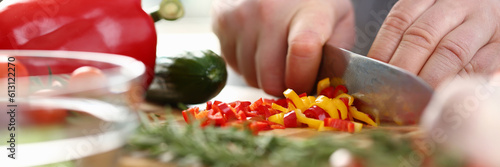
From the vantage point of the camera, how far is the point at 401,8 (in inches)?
45.3

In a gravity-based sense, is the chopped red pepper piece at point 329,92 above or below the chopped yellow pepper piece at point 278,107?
below

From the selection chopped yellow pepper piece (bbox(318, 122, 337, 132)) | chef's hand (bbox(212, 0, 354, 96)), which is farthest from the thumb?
chopped yellow pepper piece (bbox(318, 122, 337, 132))

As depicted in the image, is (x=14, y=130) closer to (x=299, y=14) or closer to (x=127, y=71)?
(x=127, y=71)

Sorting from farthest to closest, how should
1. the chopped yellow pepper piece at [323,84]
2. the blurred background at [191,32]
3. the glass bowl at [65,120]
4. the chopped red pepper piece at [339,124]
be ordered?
the blurred background at [191,32], the chopped yellow pepper piece at [323,84], the chopped red pepper piece at [339,124], the glass bowl at [65,120]

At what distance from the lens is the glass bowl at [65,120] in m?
0.35

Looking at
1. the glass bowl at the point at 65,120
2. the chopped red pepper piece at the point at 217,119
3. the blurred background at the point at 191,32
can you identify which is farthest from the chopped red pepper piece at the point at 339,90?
the blurred background at the point at 191,32

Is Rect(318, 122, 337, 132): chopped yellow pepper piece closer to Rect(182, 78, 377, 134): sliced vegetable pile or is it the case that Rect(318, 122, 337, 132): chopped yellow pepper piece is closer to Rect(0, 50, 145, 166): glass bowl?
Rect(182, 78, 377, 134): sliced vegetable pile

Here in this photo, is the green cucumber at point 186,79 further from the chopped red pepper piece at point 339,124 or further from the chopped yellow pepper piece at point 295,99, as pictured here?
the chopped red pepper piece at point 339,124

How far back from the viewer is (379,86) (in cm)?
78

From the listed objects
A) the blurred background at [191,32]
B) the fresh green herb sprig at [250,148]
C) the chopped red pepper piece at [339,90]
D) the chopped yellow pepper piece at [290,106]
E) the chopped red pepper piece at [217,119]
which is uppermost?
the fresh green herb sprig at [250,148]

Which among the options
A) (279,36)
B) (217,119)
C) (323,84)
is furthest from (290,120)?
(279,36)

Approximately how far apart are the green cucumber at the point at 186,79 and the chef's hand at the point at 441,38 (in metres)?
0.38

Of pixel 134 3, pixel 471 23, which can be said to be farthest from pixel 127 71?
pixel 471 23

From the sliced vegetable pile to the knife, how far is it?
24mm
